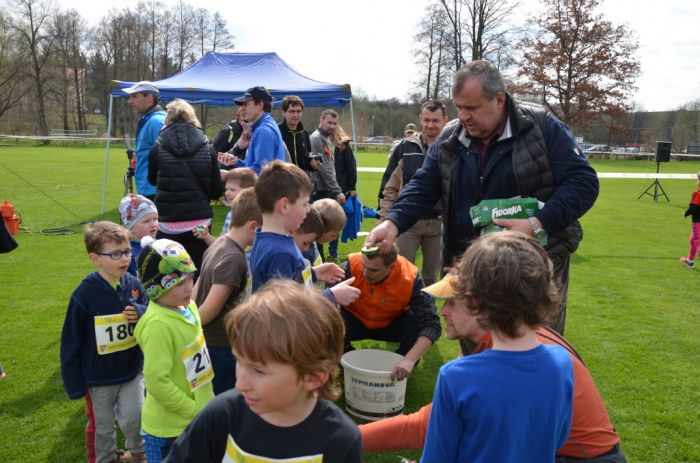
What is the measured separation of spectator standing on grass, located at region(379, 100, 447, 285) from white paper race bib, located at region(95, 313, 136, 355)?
118 inches

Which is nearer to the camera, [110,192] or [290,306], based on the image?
[290,306]

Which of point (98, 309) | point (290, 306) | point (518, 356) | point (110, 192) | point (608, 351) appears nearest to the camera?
point (290, 306)

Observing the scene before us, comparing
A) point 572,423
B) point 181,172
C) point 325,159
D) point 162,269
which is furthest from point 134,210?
point 325,159

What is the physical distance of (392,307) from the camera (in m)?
4.03

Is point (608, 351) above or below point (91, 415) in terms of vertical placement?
below

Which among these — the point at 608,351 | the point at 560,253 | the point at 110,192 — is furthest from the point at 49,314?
the point at 110,192

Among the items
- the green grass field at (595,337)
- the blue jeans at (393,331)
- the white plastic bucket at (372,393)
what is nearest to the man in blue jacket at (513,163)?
the white plastic bucket at (372,393)

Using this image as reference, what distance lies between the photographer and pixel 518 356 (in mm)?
1496

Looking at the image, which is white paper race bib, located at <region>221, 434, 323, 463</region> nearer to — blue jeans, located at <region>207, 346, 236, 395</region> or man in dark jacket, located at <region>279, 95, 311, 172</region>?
blue jeans, located at <region>207, 346, 236, 395</region>

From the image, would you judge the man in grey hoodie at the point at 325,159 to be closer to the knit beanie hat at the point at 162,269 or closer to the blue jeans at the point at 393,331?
the blue jeans at the point at 393,331

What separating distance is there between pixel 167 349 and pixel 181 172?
8.32 feet

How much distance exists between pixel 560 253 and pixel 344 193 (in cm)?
582

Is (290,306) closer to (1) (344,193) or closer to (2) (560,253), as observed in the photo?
(2) (560,253)

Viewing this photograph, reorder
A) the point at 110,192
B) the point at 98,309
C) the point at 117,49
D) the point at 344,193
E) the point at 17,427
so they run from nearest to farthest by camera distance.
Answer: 1. the point at 98,309
2. the point at 17,427
3. the point at 344,193
4. the point at 110,192
5. the point at 117,49
